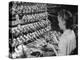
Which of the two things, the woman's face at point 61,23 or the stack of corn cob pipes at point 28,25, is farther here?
the woman's face at point 61,23

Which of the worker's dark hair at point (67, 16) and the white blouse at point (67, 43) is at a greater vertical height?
the worker's dark hair at point (67, 16)

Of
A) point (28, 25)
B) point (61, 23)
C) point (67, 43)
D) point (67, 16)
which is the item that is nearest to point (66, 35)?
point (67, 43)

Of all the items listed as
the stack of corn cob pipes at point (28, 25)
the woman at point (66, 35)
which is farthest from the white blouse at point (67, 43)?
the stack of corn cob pipes at point (28, 25)

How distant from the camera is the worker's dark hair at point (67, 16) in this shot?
13.5 ft

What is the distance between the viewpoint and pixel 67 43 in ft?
13.7

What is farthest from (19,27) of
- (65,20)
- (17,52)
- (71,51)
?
(71,51)

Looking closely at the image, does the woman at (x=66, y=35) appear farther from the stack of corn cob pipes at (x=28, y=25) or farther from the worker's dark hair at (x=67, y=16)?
the stack of corn cob pipes at (x=28, y=25)

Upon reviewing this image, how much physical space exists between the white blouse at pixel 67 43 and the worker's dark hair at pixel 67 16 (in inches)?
6.5

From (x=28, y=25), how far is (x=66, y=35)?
3.24 ft

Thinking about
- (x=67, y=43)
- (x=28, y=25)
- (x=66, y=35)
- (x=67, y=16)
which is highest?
(x=67, y=16)

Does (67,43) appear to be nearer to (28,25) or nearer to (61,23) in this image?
(61,23)

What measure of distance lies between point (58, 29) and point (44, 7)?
600mm

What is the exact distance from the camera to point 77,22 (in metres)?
4.31

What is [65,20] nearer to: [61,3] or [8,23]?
[61,3]
